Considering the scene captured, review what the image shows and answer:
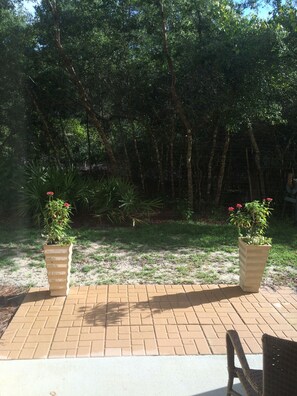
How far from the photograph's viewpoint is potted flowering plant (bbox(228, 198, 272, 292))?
415 centimetres

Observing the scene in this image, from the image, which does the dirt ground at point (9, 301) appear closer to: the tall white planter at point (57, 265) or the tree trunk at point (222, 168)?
the tall white planter at point (57, 265)

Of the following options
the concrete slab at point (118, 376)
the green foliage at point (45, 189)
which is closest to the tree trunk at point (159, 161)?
the green foliage at point (45, 189)

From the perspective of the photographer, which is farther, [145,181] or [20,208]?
[145,181]

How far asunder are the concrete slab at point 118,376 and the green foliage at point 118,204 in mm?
4895

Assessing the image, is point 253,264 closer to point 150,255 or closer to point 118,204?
point 150,255

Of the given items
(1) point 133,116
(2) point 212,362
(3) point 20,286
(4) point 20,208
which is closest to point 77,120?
(1) point 133,116

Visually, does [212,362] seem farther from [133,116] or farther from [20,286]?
[133,116]

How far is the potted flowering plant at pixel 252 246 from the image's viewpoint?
13.6ft

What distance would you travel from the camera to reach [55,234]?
4.07 metres

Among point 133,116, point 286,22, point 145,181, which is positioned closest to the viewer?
point 286,22

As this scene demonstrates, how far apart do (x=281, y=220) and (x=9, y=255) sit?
18.3 ft

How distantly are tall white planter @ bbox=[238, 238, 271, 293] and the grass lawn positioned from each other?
1.29 feet

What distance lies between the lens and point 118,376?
2.66 metres

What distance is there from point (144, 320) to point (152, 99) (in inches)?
251
